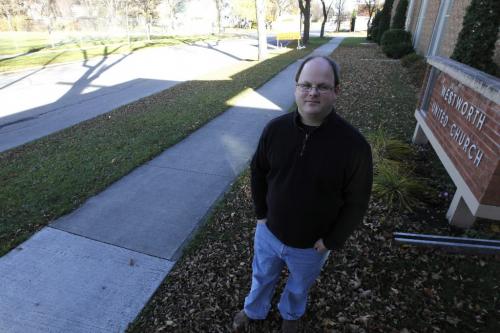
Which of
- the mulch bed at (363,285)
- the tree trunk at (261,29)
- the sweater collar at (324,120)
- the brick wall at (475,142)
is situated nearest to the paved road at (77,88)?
the tree trunk at (261,29)

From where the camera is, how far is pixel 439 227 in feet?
11.7

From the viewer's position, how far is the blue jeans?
2127 millimetres

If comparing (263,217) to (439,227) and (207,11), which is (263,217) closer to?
(439,227)

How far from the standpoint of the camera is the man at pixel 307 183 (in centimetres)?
175

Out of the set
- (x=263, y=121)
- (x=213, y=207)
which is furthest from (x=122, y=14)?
(x=213, y=207)

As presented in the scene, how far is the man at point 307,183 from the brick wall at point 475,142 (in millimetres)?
1661

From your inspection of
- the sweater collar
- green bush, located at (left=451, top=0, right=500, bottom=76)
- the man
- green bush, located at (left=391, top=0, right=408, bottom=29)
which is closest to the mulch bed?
the man

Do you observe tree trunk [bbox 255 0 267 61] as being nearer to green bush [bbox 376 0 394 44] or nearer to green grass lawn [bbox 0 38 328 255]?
green grass lawn [bbox 0 38 328 255]

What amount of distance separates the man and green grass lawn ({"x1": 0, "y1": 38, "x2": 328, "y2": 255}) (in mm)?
3101

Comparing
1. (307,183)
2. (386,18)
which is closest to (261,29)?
(386,18)

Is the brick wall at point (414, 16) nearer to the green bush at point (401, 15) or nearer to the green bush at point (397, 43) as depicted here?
the green bush at point (397, 43)

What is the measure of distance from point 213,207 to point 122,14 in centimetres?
3894

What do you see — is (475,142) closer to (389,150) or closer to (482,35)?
(389,150)

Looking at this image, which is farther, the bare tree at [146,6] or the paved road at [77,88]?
the bare tree at [146,6]
